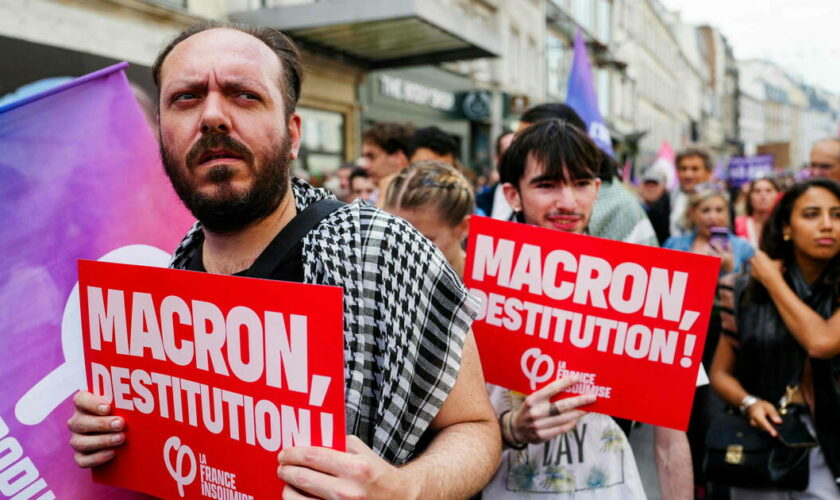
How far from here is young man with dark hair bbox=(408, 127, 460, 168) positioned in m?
4.32

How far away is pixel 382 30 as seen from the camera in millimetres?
9219

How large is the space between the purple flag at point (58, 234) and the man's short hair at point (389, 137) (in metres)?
3.03

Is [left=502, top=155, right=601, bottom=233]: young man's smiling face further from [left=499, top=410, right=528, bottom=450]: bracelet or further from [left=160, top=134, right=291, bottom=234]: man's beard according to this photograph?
[left=160, top=134, right=291, bottom=234]: man's beard

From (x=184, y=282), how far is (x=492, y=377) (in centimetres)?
83

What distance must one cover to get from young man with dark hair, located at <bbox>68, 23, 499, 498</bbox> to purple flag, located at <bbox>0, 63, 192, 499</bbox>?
0.70 ft

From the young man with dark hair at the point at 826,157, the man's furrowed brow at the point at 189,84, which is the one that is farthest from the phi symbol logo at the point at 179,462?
the young man with dark hair at the point at 826,157

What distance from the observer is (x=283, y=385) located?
1.02 metres

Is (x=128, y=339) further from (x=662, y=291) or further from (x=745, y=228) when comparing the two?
(x=745, y=228)

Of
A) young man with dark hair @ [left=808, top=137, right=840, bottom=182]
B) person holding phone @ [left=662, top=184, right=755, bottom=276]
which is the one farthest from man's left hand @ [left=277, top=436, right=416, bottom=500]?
young man with dark hair @ [left=808, top=137, right=840, bottom=182]

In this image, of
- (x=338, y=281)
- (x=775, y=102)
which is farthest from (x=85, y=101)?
(x=775, y=102)

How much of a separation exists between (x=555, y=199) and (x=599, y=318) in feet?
1.52

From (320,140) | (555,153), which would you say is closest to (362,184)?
(555,153)

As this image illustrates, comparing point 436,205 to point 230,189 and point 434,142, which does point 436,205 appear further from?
point 434,142

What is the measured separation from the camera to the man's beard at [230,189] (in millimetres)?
1226
